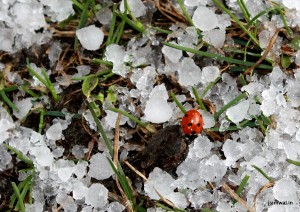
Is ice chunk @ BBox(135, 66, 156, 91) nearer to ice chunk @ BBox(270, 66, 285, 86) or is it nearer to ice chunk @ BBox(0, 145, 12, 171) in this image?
ice chunk @ BBox(270, 66, 285, 86)

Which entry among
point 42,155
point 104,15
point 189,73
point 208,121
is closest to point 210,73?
point 189,73

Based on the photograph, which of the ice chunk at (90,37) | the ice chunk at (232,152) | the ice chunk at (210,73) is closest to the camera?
the ice chunk at (232,152)

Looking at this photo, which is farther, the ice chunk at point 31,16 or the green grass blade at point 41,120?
the ice chunk at point 31,16

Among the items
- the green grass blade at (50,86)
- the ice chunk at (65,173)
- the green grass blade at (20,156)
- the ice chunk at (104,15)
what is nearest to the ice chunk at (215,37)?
the ice chunk at (104,15)

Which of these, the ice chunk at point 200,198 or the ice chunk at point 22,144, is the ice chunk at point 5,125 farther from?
the ice chunk at point 200,198

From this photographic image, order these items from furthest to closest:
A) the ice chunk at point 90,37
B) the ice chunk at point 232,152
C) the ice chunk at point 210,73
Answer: the ice chunk at point 90,37 < the ice chunk at point 210,73 < the ice chunk at point 232,152

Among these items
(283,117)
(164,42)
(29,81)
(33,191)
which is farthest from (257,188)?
(29,81)

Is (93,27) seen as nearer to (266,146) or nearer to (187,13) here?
(187,13)

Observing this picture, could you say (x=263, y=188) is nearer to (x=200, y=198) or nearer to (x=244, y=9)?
(x=200, y=198)
